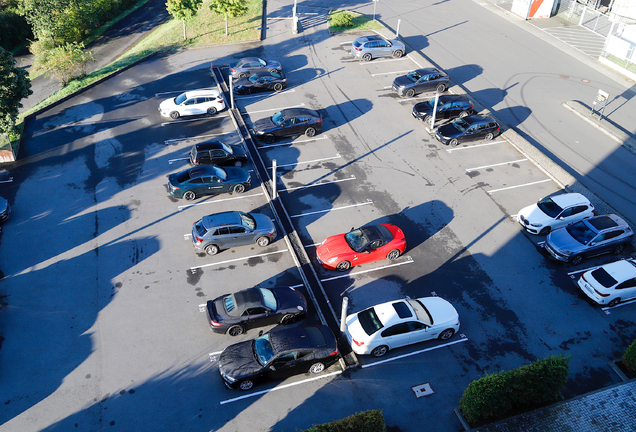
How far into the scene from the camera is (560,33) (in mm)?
41000

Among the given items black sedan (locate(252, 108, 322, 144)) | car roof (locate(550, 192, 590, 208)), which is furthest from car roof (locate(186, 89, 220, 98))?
car roof (locate(550, 192, 590, 208))

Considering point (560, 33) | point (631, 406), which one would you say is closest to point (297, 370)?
point (631, 406)

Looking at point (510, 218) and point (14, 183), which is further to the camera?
point (14, 183)

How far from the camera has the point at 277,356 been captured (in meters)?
14.9

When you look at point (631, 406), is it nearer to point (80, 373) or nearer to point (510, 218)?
point (510, 218)

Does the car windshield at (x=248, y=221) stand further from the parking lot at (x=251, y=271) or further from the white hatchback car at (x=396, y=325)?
the white hatchback car at (x=396, y=325)

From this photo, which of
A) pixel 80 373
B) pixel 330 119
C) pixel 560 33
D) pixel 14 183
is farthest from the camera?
pixel 560 33

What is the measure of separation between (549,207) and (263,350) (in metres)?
14.4

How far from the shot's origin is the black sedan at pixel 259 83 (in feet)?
103

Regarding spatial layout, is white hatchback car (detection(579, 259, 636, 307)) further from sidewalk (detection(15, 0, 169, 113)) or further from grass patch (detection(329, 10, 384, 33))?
sidewalk (detection(15, 0, 169, 113))

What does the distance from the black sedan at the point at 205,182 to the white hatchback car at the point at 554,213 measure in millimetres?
13064

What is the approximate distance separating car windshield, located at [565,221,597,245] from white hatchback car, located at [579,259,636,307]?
5.05 ft

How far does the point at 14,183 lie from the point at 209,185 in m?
9.96

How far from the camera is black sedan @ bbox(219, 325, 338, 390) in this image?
14.8 metres
